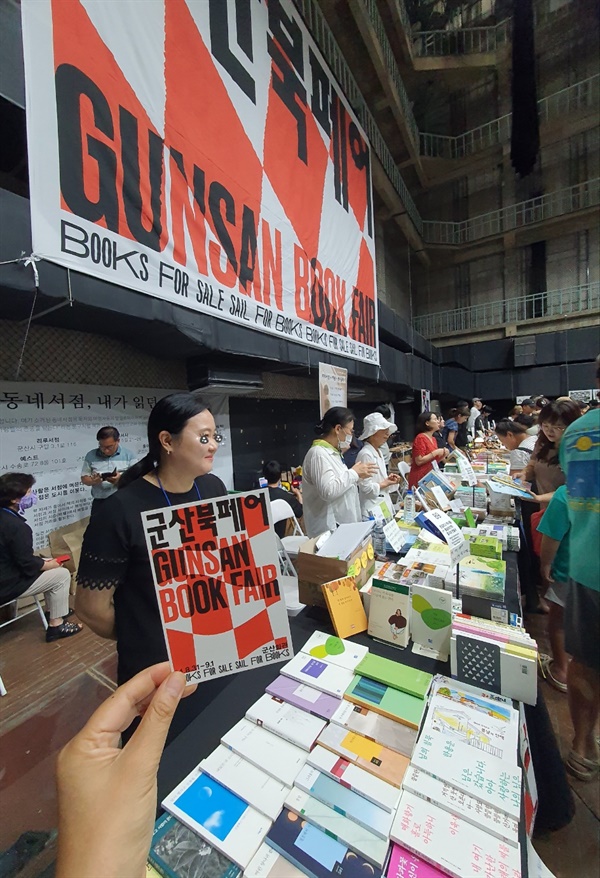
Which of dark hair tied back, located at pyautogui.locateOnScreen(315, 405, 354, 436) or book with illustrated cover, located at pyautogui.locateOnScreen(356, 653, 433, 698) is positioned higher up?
dark hair tied back, located at pyautogui.locateOnScreen(315, 405, 354, 436)

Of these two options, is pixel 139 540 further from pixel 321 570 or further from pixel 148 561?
pixel 321 570

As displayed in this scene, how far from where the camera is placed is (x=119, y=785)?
496 millimetres

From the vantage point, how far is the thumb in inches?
20.2

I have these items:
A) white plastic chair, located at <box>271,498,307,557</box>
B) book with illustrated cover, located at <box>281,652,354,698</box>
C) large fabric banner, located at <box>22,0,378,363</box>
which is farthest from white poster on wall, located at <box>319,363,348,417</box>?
book with illustrated cover, located at <box>281,652,354,698</box>

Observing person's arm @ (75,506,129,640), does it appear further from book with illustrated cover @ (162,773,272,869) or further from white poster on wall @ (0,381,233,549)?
white poster on wall @ (0,381,233,549)

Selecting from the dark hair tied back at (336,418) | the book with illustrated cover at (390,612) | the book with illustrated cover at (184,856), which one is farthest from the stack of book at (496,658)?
the dark hair tied back at (336,418)

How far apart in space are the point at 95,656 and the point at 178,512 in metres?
2.43

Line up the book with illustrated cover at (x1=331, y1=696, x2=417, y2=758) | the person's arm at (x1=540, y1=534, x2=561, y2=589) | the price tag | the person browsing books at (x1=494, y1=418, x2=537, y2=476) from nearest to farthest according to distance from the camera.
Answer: the book with illustrated cover at (x1=331, y1=696, x2=417, y2=758), the person's arm at (x1=540, y1=534, x2=561, y2=589), the price tag, the person browsing books at (x1=494, y1=418, x2=537, y2=476)

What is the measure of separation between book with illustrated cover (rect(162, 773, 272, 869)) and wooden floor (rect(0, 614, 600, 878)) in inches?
10.8

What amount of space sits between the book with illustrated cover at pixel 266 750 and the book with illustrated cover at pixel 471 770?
0.29 metres

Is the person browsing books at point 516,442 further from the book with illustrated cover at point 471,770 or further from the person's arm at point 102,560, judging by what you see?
the person's arm at point 102,560

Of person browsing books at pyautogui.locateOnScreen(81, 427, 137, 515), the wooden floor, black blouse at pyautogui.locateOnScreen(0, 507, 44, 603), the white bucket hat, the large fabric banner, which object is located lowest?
the wooden floor

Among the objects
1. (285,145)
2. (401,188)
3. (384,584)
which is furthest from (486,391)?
(384,584)

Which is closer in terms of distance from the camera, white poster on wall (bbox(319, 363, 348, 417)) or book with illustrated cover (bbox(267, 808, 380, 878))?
book with illustrated cover (bbox(267, 808, 380, 878))
